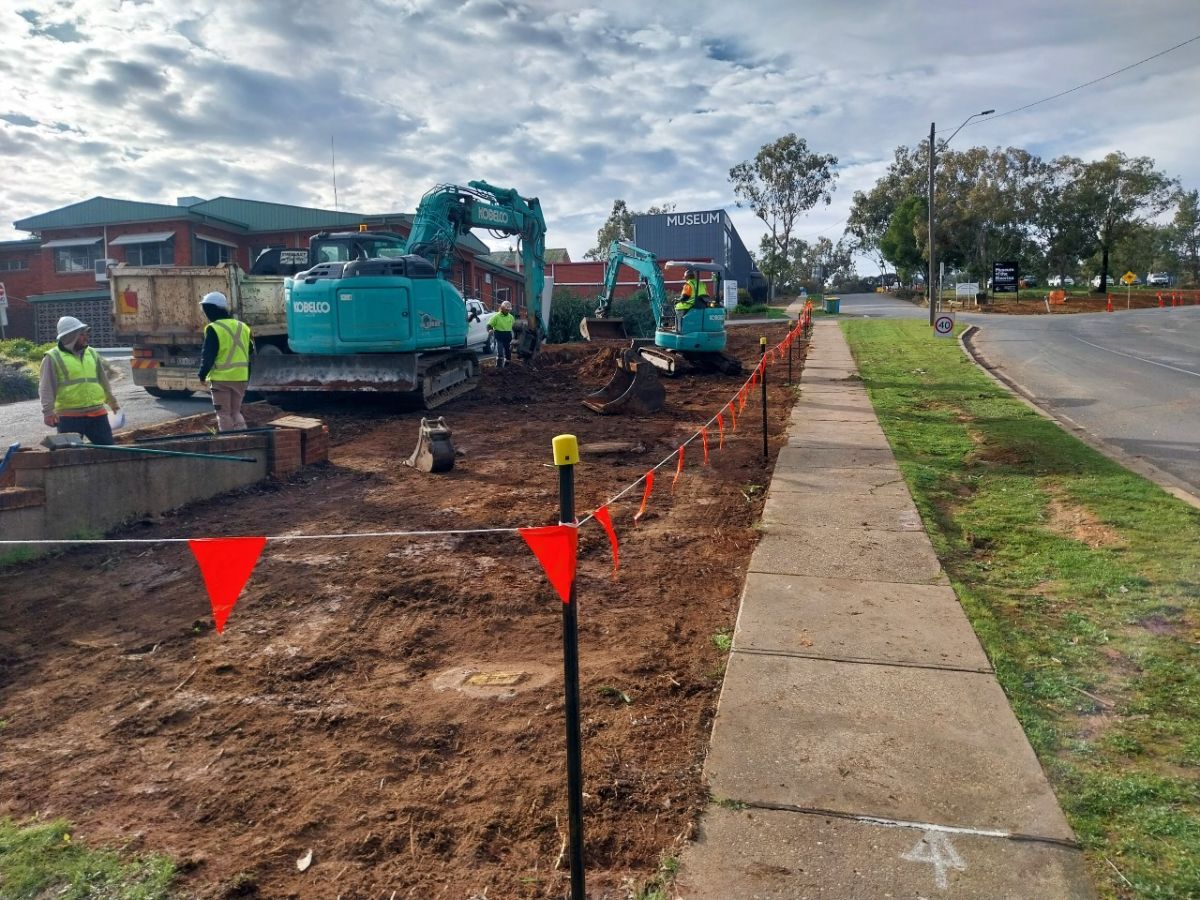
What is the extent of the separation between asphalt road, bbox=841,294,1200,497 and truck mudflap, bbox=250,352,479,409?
10002mm

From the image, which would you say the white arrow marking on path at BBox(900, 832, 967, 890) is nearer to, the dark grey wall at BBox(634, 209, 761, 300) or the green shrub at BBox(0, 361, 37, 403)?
the green shrub at BBox(0, 361, 37, 403)

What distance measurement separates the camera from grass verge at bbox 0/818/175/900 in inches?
118

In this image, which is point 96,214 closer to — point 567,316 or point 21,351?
point 21,351

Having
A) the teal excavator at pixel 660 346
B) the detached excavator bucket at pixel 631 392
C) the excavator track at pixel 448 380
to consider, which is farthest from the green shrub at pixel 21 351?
the detached excavator bucket at pixel 631 392

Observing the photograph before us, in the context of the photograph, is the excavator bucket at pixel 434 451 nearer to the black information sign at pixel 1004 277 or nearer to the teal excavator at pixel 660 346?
the teal excavator at pixel 660 346

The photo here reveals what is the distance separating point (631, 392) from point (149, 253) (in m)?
31.0

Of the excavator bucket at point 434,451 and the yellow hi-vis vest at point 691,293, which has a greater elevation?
the yellow hi-vis vest at point 691,293

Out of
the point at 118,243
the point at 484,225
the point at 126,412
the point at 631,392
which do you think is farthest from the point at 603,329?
the point at 118,243

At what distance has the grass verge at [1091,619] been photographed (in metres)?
3.34

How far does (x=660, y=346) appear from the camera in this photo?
20406mm

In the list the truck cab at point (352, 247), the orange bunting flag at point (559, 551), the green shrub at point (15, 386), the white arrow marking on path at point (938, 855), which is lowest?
the white arrow marking on path at point (938, 855)

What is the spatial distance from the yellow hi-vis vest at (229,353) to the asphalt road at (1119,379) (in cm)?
1031

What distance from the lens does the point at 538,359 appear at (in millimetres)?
22875

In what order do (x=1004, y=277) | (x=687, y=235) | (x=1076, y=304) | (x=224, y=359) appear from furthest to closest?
(x=687, y=235) < (x=1076, y=304) < (x=1004, y=277) < (x=224, y=359)
